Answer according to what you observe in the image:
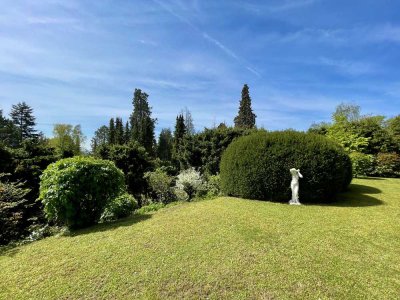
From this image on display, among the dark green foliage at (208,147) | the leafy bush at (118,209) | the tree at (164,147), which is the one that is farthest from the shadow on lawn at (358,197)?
the tree at (164,147)

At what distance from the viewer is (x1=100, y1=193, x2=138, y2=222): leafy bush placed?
7.73 meters

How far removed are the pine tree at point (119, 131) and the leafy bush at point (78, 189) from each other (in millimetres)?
34731

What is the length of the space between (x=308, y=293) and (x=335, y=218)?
11.5 ft

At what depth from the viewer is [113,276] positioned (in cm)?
400

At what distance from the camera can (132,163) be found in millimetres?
14461

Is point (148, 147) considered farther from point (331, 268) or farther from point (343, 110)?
point (331, 268)

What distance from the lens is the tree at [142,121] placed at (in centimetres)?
4081

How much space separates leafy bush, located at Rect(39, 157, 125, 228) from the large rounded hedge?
13.1 feet

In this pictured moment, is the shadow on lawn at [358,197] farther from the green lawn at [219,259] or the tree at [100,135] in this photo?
the tree at [100,135]

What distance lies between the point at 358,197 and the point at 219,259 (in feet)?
21.6

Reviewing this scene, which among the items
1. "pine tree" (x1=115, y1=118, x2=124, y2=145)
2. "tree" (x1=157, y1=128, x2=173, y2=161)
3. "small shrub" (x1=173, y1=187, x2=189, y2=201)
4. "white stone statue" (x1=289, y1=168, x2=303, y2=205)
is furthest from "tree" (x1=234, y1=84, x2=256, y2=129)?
"white stone statue" (x1=289, y1=168, x2=303, y2=205)

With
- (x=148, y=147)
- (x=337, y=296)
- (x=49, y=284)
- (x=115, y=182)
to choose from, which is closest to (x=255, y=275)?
(x=337, y=296)

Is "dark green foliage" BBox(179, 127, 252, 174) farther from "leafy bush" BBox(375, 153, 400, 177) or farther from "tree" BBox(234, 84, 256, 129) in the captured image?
"tree" BBox(234, 84, 256, 129)

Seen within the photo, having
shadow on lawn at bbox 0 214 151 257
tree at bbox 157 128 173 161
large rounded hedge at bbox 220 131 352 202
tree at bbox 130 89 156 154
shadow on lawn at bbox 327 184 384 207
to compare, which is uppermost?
tree at bbox 130 89 156 154
